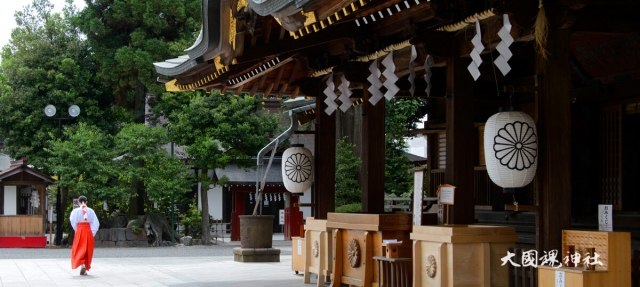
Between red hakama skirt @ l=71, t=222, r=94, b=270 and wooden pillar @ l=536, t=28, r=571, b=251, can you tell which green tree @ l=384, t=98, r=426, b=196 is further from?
wooden pillar @ l=536, t=28, r=571, b=251

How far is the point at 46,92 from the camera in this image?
27.9 m

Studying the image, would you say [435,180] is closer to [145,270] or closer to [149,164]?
[145,270]

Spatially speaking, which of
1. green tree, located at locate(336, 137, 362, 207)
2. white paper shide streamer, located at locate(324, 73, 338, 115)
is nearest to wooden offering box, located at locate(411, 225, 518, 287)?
white paper shide streamer, located at locate(324, 73, 338, 115)

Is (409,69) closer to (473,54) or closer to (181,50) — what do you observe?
(473,54)

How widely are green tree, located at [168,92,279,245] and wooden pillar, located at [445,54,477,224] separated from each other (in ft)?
55.7

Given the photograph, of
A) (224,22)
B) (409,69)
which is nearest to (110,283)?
(224,22)

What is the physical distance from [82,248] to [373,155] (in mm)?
6806

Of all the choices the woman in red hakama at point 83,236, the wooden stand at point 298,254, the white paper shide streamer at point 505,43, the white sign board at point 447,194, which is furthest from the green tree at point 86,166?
the white paper shide streamer at point 505,43

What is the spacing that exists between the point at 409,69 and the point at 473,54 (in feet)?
7.84

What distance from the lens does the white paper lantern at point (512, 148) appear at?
7.11 m

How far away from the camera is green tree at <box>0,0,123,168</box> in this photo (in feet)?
90.4

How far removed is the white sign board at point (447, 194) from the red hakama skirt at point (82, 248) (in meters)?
8.51

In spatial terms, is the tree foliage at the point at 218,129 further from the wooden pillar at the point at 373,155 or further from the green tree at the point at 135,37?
the wooden pillar at the point at 373,155

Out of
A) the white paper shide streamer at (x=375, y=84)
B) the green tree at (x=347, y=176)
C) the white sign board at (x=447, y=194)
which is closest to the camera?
the white sign board at (x=447, y=194)
